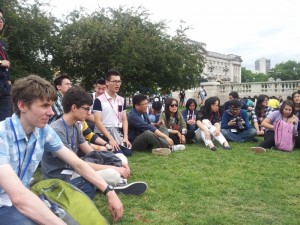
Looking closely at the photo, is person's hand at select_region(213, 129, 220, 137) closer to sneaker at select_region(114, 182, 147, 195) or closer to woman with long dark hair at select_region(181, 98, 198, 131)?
woman with long dark hair at select_region(181, 98, 198, 131)

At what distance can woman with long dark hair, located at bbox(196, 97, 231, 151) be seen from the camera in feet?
26.5

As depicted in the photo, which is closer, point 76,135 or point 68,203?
point 68,203

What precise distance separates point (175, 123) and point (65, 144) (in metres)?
4.89

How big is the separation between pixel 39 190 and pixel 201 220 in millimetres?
1731

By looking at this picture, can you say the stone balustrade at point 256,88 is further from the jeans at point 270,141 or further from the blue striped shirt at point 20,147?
the blue striped shirt at point 20,147

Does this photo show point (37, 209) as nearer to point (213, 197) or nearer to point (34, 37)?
point (213, 197)

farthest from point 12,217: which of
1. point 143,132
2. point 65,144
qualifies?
point 143,132

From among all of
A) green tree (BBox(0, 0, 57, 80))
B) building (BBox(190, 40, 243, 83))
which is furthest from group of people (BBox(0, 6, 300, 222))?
building (BBox(190, 40, 243, 83))

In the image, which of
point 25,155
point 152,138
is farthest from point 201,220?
point 152,138

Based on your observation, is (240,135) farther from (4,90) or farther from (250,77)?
(250,77)

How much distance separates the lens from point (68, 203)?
2.73 m

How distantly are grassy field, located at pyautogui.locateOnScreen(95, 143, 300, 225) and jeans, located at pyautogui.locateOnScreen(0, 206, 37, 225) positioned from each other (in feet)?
4.47

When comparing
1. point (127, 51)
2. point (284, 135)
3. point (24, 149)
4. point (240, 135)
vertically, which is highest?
point (127, 51)

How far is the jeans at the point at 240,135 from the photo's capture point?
9179 millimetres
